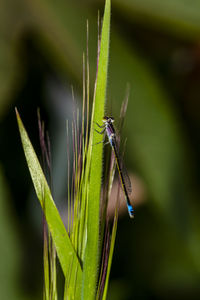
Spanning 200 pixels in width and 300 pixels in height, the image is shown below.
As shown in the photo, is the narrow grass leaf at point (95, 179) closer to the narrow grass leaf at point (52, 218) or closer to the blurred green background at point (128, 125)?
the narrow grass leaf at point (52, 218)

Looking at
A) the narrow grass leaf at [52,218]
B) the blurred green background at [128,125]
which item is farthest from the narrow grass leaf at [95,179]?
the blurred green background at [128,125]

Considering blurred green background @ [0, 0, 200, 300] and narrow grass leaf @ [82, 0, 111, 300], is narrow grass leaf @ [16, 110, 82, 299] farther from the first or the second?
blurred green background @ [0, 0, 200, 300]

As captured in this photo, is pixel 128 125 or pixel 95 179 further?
pixel 128 125

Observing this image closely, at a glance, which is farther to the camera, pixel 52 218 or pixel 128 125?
pixel 128 125

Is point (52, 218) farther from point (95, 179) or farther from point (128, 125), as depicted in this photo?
point (128, 125)

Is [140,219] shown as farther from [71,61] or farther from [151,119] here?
[71,61]

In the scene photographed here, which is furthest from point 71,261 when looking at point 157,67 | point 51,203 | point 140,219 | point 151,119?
point 157,67

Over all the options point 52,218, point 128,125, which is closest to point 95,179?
point 52,218

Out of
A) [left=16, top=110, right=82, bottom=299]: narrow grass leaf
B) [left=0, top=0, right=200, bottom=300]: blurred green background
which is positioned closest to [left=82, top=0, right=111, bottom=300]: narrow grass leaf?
[left=16, top=110, right=82, bottom=299]: narrow grass leaf
